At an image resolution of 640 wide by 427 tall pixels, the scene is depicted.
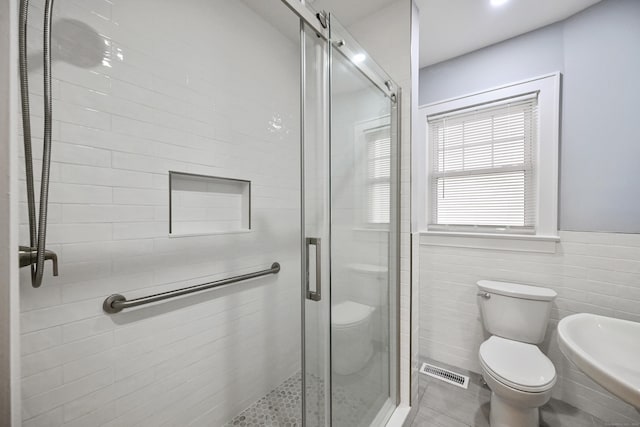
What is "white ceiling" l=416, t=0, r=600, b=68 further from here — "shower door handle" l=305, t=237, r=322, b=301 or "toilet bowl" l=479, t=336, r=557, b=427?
A: "toilet bowl" l=479, t=336, r=557, b=427

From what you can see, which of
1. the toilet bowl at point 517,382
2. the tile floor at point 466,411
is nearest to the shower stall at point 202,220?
the tile floor at point 466,411

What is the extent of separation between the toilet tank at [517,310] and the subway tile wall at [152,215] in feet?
4.87

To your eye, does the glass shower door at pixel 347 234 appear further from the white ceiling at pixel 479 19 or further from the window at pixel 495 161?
the window at pixel 495 161

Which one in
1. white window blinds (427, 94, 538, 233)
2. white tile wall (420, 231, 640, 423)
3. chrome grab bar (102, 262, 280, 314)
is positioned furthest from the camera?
white window blinds (427, 94, 538, 233)

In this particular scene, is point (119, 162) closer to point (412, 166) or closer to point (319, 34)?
point (319, 34)

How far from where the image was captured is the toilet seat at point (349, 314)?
110 centimetres

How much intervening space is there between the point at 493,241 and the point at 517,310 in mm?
482

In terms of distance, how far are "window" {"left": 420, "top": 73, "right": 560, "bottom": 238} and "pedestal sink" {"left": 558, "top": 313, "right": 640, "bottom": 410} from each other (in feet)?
1.95

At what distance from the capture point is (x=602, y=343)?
127 cm

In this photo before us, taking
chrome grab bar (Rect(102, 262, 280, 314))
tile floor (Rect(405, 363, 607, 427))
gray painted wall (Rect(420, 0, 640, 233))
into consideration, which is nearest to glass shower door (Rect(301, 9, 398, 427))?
tile floor (Rect(405, 363, 607, 427))

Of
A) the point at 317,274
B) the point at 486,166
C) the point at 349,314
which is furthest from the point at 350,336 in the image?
the point at 486,166

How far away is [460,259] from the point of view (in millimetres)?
2031

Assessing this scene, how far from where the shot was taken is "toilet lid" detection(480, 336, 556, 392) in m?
1.26

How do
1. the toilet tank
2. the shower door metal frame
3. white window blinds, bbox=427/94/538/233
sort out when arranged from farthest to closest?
white window blinds, bbox=427/94/538/233
the toilet tank
the shower door metal frame
